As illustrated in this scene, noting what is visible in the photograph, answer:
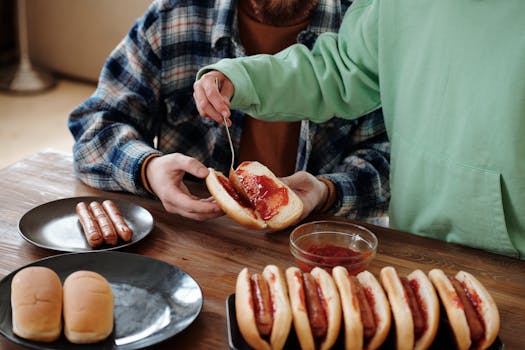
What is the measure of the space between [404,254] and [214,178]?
17.1 inches

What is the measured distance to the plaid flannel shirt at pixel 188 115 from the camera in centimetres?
186

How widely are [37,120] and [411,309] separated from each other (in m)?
3.88

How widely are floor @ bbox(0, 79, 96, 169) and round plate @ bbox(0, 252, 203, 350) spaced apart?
268cm

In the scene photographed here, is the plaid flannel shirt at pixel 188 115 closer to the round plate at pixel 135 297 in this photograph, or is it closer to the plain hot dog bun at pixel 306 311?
the round plate at pixel 135 297

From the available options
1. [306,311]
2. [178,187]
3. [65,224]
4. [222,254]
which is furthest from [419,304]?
[65,224]

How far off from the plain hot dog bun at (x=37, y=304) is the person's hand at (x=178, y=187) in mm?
400

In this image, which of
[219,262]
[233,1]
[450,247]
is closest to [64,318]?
[219,262]

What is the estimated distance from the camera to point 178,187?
5.24 feet

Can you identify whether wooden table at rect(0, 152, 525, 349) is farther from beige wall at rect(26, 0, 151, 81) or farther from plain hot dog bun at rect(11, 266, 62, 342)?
beige wall at rect(26, 0, 151, 81)

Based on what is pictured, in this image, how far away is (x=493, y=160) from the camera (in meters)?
1.44

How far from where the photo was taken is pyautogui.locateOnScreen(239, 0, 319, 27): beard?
6.38 feet

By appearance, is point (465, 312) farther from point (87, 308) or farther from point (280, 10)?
point (280, 10)

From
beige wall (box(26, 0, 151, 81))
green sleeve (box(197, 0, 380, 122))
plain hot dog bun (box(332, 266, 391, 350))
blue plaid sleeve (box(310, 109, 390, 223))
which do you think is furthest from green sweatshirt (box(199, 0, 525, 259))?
beige wall (box(26, 0, 151, 81))

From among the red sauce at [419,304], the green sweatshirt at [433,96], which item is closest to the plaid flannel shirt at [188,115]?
the green sweatshirt at [433,96]
